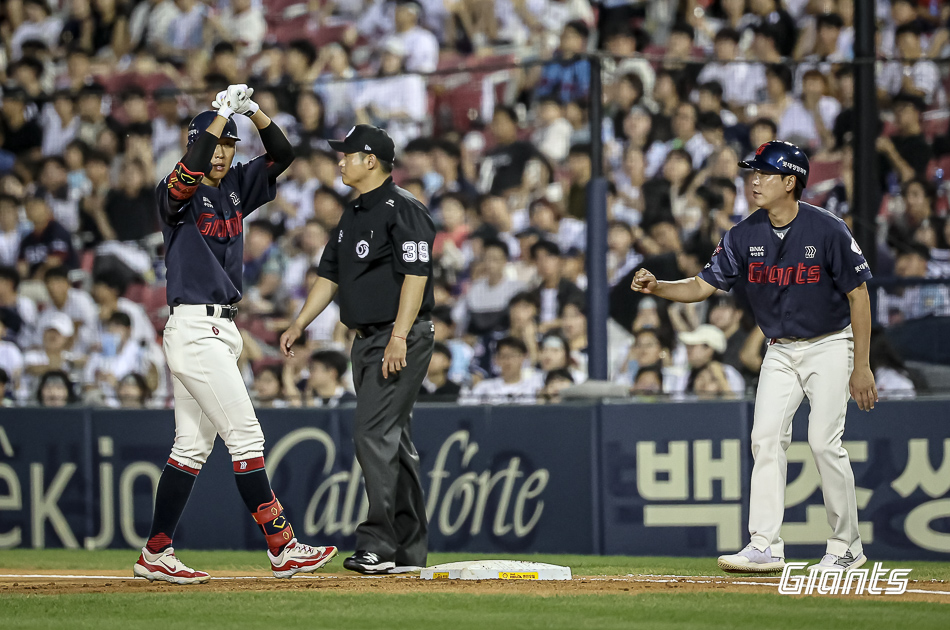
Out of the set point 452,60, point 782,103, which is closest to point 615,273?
point 782,103

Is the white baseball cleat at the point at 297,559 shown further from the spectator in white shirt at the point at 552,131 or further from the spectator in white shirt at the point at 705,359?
the spectator in white shirt at the point at 552,131

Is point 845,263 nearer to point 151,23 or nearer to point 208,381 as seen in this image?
point 208,381

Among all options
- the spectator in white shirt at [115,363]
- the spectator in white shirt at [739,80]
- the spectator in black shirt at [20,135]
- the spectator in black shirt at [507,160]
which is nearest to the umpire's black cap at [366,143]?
the spectator in black shirt at [507,160]

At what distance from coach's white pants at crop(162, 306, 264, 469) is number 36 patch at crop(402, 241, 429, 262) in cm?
88

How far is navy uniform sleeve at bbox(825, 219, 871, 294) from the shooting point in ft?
18.6

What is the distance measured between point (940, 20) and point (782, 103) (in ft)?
9.17

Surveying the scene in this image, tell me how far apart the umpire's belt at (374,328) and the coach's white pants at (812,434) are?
1687 mm

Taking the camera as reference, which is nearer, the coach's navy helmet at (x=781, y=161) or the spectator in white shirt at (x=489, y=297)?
the coach's navy helmet at (x=781, y=161)

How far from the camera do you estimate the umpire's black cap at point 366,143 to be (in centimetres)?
602

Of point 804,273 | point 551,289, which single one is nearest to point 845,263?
point 804,273

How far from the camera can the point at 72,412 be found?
28.6ft

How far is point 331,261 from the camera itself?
6.21 metres

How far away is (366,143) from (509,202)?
2.93 metres

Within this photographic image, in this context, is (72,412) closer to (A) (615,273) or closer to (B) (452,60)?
(A) (615,273)
